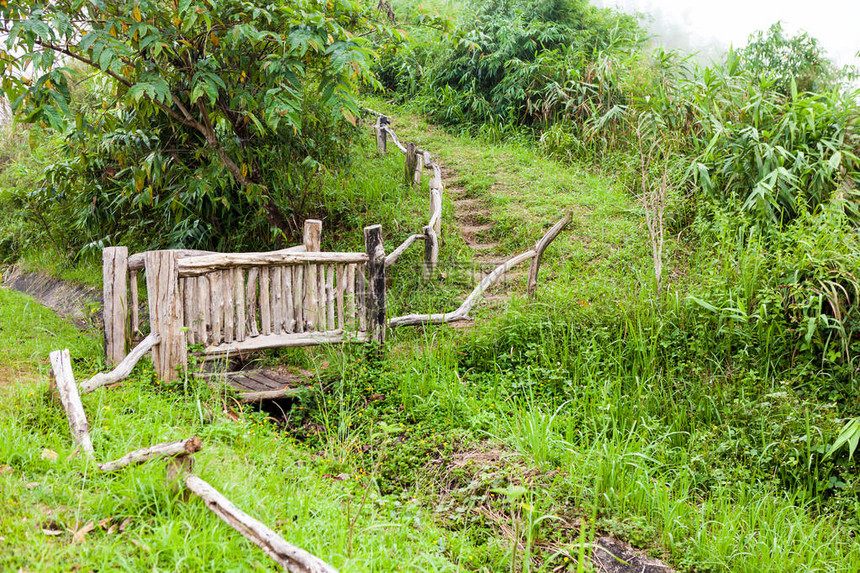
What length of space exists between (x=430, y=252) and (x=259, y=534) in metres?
5.49

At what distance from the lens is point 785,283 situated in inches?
211

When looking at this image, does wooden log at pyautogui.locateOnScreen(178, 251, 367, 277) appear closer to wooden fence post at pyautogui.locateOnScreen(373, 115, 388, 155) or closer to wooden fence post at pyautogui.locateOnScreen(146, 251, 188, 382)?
wooden fence post at pyautogui.locateOnScreen(146, 251, 188, 382)

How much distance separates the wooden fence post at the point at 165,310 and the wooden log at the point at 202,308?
7.7 inches

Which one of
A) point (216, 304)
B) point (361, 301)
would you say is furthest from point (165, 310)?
point (361, 301)

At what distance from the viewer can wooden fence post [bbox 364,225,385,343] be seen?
570cm

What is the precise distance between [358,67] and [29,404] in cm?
338

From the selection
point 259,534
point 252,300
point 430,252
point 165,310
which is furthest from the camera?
point 430,252

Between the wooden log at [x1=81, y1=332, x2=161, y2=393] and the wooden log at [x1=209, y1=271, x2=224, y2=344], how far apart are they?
1.48 ft

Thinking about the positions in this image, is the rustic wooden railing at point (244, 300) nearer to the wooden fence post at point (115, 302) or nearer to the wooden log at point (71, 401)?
the wooden fence post at point (115, 302)

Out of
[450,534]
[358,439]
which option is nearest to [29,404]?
[358,439]

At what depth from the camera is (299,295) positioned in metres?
5.41

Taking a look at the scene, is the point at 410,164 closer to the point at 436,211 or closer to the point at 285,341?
the point at 436,211

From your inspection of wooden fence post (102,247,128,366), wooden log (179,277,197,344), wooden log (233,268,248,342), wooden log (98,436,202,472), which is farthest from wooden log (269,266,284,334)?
wooden log (98,436,202,472)

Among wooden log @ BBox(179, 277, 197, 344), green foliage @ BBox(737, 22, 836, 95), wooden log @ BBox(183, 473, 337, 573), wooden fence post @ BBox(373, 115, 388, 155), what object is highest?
green foliage @ BBox(737, 22, 836, 95)
